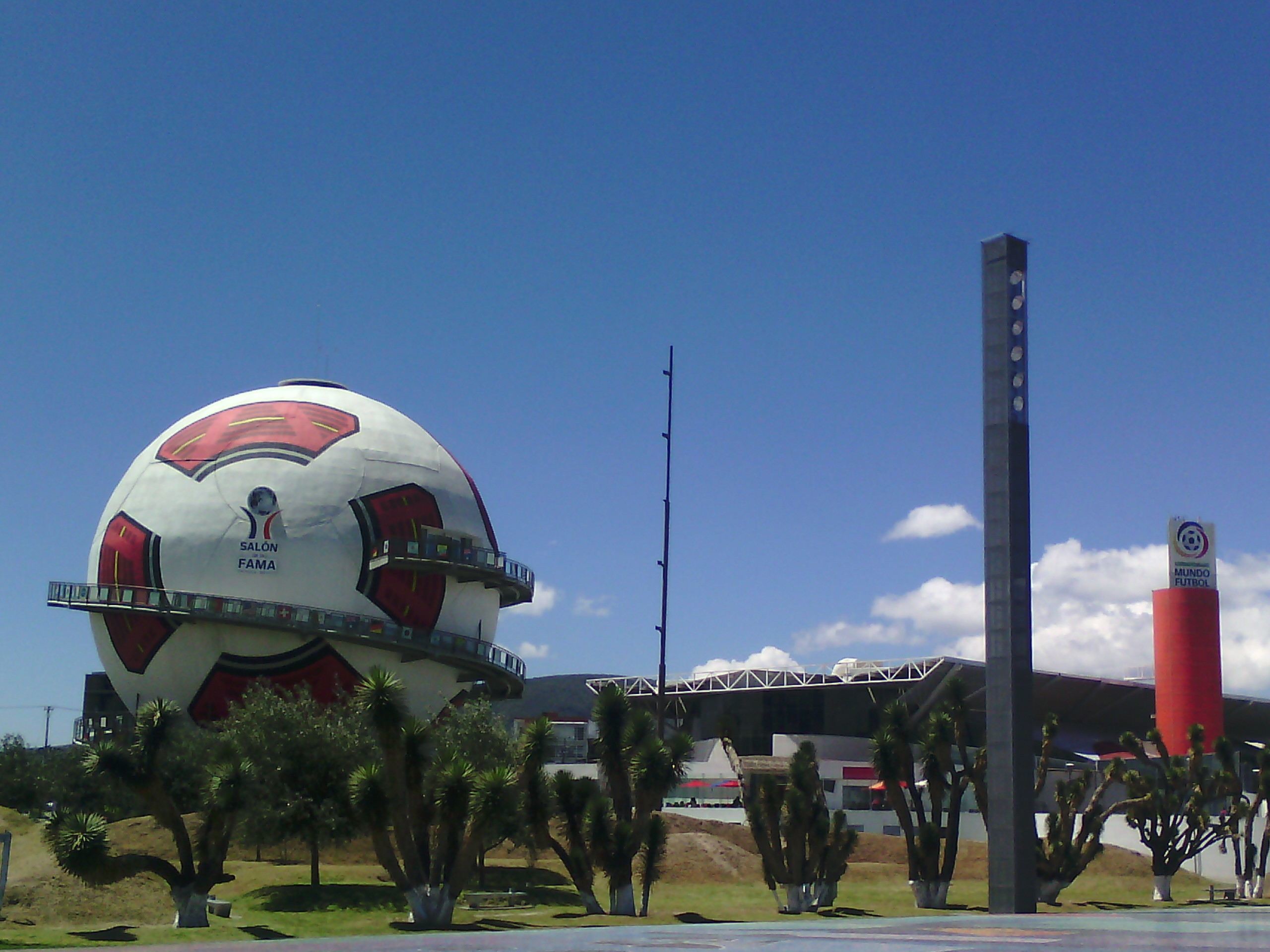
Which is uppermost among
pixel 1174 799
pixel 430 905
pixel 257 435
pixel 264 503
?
pixel 257 435

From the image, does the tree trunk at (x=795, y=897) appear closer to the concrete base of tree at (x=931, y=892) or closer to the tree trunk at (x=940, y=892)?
the concrete base of tree at (x=931, y=892)

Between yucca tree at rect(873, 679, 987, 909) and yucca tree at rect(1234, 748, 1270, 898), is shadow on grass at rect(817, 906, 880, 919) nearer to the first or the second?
yucca tree at rect(873, 679, 987, 909)

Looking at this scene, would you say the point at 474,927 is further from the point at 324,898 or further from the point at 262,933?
the point at 324,898

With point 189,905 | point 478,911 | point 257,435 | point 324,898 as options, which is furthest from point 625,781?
point 257,435

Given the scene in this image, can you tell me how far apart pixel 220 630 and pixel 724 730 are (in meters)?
21.1

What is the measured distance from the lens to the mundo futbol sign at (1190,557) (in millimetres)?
86188

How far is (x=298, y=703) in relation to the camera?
44938mm

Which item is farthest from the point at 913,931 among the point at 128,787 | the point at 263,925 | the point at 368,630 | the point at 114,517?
the point at 114,517

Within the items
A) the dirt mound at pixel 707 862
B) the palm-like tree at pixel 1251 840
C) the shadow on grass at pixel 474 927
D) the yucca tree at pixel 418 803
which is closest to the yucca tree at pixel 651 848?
the shadow on grass at pixel 474 927

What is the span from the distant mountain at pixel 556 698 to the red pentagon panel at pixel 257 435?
6191 cm

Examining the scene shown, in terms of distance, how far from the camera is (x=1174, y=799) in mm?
51312

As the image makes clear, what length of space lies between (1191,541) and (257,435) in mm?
61636

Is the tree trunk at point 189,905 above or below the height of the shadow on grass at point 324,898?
above

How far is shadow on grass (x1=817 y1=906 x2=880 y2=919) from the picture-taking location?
3703cm
